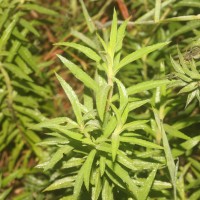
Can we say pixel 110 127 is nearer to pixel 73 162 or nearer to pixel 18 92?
pixel 73 162

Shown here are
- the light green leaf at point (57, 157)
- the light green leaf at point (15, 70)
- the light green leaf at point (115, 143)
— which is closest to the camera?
the light green leaf at point (115, 143)

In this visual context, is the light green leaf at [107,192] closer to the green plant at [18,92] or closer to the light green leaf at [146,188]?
the light green leaf at [146,188]

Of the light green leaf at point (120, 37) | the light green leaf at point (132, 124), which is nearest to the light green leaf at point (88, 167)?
the light green leaf at point (132, 124)

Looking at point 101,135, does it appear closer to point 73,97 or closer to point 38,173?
point 73,97

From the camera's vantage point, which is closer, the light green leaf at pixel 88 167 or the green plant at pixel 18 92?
the light green leaf at pixel 88 167

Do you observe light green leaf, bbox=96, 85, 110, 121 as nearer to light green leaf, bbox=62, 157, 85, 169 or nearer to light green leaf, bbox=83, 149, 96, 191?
light green leaf, bbox=83, 149, 96, 191

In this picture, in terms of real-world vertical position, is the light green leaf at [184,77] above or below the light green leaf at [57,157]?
above

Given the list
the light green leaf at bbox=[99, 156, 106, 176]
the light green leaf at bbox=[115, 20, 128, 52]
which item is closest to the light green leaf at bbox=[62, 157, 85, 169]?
the light green leaf at bbox=[99, 156, 106, 176]

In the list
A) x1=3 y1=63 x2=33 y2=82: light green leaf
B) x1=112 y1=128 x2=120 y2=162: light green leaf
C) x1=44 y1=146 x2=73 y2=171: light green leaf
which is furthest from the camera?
x1=3 y1=63 x2=33 y2=82: light green leaf

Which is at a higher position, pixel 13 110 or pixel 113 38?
pixel 113 38

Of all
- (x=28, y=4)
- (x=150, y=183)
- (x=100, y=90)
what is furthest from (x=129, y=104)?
(x=28, y=4)

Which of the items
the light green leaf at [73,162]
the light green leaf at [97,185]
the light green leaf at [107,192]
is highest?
the light green leaf at [73,162]
